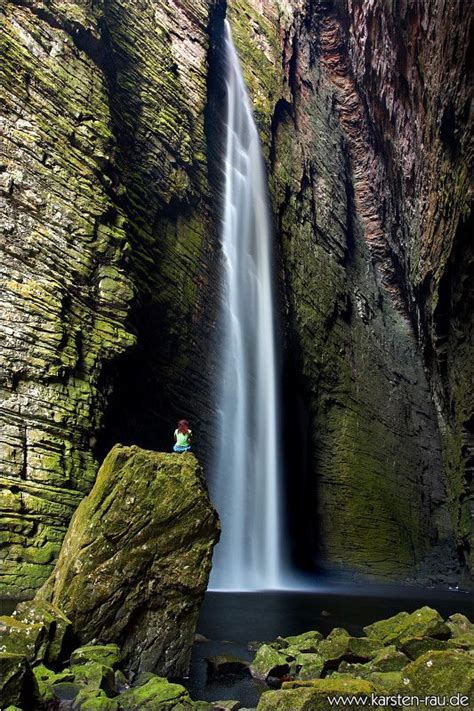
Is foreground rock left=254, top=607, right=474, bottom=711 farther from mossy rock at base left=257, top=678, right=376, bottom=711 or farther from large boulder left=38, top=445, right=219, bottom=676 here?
large boulder left=38, top=445, right=219, bottom=676

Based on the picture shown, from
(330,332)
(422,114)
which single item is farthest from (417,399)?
(422,114)

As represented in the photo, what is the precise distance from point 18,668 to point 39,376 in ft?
25.8

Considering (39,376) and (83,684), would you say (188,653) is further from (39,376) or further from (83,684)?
(39,376)

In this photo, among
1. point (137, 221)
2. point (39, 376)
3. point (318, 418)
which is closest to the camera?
point (39, 376)

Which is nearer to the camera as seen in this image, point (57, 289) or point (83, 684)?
point (83, 684)

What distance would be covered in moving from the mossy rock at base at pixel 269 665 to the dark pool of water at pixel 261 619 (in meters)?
0.21

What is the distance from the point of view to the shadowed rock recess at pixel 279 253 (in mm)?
12234

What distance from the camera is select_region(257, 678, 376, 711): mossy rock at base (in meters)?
4.10

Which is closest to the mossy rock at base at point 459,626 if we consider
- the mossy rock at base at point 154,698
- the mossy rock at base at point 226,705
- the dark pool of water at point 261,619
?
the dark pool of water at point 261,619

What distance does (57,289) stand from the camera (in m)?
12.5

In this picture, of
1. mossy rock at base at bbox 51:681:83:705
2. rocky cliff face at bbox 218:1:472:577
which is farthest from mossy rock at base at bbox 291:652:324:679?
rocky cliff face at bbox 218:1:472:577

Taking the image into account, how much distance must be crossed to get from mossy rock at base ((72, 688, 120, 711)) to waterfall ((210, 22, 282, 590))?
12.9 meters

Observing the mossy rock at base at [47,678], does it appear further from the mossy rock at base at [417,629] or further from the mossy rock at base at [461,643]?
the mossy rock at base at [461,643]

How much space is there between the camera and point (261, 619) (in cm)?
1014
